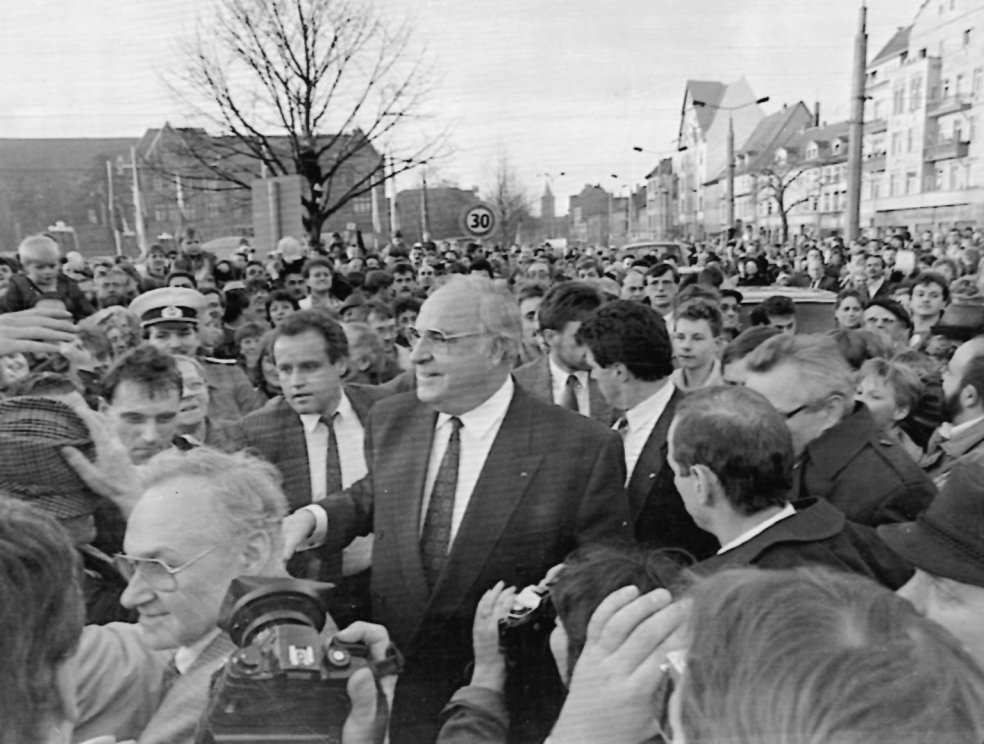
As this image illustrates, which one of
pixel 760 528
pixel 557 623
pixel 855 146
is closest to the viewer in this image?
pixel 557 623

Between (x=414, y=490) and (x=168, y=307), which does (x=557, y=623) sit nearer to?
(x=414, y=490)

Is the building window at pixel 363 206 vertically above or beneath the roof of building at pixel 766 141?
beneath

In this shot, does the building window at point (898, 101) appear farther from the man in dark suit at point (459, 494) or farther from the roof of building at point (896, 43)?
the man in dark suit at point (459, 494)

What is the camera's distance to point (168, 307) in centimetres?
248

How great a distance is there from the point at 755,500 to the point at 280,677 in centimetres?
67

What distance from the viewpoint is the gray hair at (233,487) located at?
93 centimetres

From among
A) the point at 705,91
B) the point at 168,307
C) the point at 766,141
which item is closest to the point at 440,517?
the point at 705,91

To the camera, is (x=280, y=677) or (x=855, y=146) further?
(x=855, y=146)

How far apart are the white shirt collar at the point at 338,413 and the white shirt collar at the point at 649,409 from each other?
2.06ft

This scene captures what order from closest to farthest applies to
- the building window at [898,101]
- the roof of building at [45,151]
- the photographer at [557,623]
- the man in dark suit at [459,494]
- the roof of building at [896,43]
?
the photographer at [557,623] → the man in dark suit at [459,494] → the roof of building at [45,151] → the roof of building at [896,43] → the building window at [898,101]

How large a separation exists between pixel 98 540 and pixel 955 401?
190 centimetres

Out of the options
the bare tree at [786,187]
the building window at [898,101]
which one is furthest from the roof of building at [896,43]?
the bare tree at [786,187]

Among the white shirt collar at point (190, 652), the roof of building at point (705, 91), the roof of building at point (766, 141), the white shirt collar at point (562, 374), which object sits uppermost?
the roof of building at point (766, 141)

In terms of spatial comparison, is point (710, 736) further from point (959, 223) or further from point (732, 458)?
point (959, 223)
